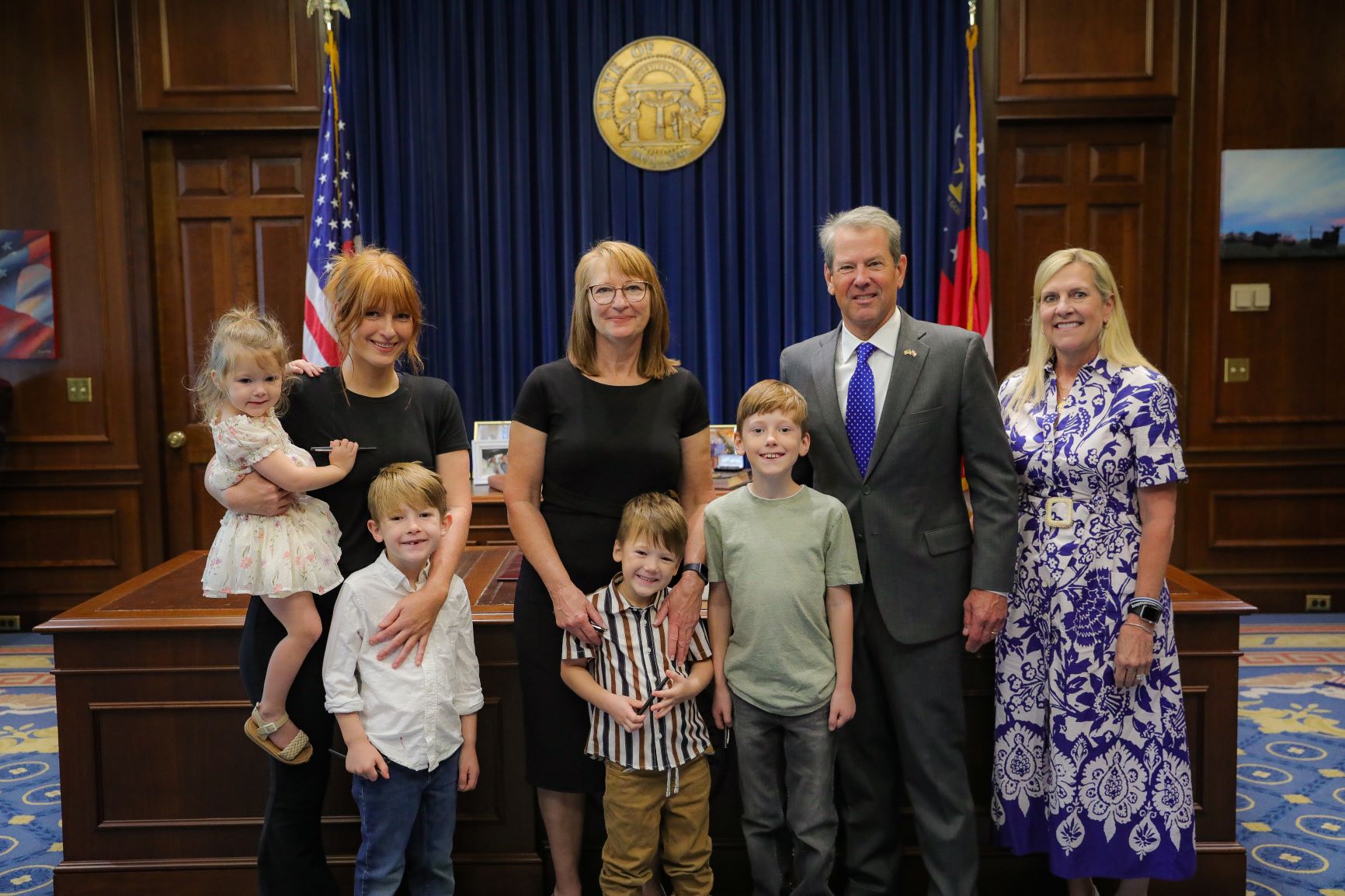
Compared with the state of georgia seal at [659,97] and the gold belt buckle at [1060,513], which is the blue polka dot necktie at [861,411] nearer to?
the gold belt buckle at [1060,513]

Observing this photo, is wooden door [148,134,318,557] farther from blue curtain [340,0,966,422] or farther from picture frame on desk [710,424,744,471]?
picture frame on desk [710,424,744,471]

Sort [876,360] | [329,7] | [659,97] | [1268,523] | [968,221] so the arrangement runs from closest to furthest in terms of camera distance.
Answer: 1. [876,360]
2. [329,7]
3. [968,221]
4. [659,97]
5. [1268,523]

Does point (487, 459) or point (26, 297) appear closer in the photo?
point (487, 459)

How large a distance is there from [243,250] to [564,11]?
79.0 inches

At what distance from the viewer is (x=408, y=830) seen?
2006 mm

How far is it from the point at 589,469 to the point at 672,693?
0.49 meters

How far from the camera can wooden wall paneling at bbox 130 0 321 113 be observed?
4.76 m

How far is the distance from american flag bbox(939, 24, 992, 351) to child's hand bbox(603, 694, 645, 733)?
3087mm

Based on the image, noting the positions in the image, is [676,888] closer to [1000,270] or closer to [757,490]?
[757,490]

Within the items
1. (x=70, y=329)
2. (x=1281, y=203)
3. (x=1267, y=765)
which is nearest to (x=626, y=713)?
(x=1267, y=765)

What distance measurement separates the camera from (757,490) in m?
2.08

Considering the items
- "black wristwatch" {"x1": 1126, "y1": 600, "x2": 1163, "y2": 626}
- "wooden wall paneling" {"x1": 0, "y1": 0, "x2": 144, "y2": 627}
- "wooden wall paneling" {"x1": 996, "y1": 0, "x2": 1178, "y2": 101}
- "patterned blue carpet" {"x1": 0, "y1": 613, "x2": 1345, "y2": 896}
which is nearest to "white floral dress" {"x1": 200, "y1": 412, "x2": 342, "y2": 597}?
"patterned blue carpet" {"x1": 0, "y1": 613, "x2": 1345, "y2": 896}

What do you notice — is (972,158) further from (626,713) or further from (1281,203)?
(626,713)

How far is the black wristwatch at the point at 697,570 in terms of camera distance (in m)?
2.06
